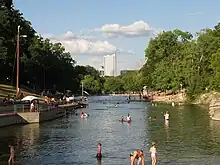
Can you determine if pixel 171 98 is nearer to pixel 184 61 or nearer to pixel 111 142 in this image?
pixel 184 61

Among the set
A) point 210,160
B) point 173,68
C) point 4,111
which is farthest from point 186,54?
point 210,160

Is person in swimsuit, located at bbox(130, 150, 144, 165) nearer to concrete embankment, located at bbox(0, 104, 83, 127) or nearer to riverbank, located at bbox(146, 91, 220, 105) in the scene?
concrete embankment, located at bbox(0, 104, 83, 127)

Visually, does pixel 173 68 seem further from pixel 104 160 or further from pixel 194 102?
pixel 104 160

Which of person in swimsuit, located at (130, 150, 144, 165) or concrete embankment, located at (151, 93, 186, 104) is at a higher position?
concrete embankment, located at (151, 93, 186, 104)

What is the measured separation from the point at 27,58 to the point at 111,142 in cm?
8211

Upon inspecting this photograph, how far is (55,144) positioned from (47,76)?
105 meters

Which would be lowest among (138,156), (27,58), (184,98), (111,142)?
(111,142)

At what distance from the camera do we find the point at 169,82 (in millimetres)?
169750

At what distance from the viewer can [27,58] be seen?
131375 millimetres

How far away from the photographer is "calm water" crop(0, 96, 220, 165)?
137ft

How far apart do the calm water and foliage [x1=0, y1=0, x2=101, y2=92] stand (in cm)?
4900

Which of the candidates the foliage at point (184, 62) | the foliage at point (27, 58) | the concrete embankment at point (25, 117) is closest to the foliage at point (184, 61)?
the foliage at point (184, 62)

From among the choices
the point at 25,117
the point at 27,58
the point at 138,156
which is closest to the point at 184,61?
the point at 27,58

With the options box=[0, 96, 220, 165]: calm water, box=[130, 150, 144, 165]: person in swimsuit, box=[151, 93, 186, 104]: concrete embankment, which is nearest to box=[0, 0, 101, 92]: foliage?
box=[151, 93, 186, 104]: concrete embankment
